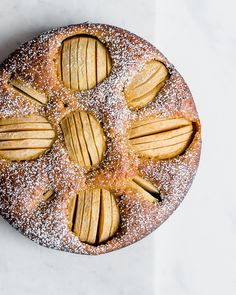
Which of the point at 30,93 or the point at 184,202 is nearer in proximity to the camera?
the point at 30,93

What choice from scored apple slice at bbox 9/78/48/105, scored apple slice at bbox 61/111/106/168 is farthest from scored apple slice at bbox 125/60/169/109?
scored apple slice at bbox 9/78/48/105

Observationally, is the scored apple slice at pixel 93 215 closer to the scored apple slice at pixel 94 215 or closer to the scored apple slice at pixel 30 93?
the scored apple slice at pixel 94 215

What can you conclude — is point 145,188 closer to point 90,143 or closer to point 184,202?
point 90,143

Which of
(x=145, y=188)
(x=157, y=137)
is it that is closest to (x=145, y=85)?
(x=157, y=137)

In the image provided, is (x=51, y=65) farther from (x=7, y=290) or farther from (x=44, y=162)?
(x=7, y=290)

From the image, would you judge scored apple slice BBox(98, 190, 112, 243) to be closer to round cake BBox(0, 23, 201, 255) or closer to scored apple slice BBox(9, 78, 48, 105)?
round cake BBox(0, 23, 201, 255)
